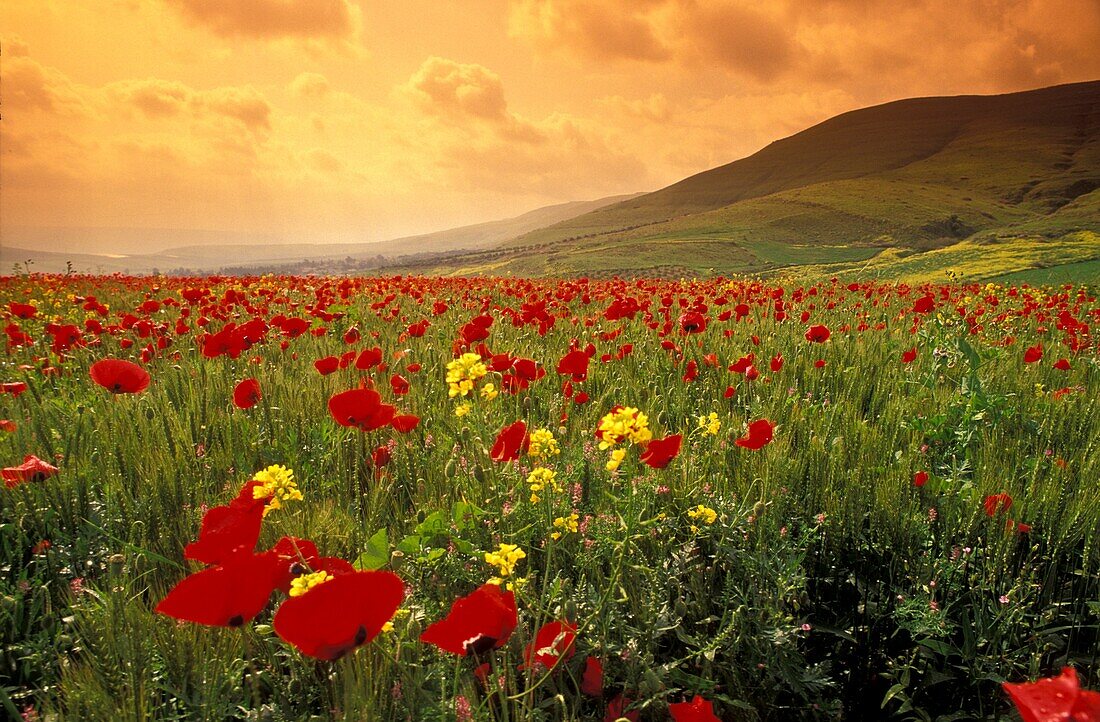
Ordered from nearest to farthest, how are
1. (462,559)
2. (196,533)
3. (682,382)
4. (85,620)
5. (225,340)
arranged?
(85,620)
(462,559)
(196,533)
(225,340)
(682,382)

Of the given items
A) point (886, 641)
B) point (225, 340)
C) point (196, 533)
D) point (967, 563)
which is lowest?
point (886, 641)

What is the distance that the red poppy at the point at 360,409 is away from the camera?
1.58m

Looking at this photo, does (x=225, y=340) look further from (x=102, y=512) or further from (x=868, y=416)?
(x=868, y=416)

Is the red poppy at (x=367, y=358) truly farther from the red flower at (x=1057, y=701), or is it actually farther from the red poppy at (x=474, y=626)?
the red flower at (x=1057, y=701)

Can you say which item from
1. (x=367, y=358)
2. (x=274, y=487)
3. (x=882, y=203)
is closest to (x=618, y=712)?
(x=274, y=487)

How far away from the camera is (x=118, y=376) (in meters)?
1.96

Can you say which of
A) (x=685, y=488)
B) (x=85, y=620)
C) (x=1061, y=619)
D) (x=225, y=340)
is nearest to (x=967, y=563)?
(x=1061, y=619)

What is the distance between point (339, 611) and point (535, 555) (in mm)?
965

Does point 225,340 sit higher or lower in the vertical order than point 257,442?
higher

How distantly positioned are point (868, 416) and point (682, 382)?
36.4 inches

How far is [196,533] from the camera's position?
5.43ft

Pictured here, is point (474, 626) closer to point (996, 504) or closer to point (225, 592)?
point (225, 592)

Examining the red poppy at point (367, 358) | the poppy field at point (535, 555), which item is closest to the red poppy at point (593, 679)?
the poppy field at point (535, 555)

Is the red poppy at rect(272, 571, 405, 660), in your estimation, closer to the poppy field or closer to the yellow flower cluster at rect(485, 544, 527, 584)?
the poppy field
